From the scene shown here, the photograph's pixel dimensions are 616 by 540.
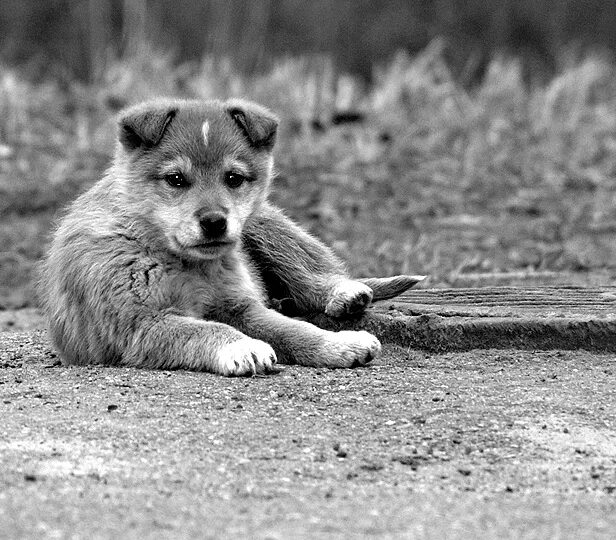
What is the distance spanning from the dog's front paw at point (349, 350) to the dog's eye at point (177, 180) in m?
1.09

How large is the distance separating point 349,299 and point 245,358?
1.05 meters

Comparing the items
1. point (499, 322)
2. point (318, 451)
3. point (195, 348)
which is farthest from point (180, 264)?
point (318, 451)

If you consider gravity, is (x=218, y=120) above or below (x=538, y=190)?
above

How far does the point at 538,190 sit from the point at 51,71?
284 inches

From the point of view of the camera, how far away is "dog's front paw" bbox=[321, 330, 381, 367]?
5977mm

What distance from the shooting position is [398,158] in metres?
12.4

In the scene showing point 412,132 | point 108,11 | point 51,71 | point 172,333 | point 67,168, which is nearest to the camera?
point 172,333

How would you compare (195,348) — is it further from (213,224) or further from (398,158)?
(398,158)

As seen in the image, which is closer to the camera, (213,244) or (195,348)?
(195,348)

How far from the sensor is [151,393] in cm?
530

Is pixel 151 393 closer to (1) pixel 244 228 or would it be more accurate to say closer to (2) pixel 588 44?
(1) pixel 244 228

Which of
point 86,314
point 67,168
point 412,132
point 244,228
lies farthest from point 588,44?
point 86,314

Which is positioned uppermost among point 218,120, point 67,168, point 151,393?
point 218,120

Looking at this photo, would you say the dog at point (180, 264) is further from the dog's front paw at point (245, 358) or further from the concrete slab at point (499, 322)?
the concrete slab at point (499, 322)
